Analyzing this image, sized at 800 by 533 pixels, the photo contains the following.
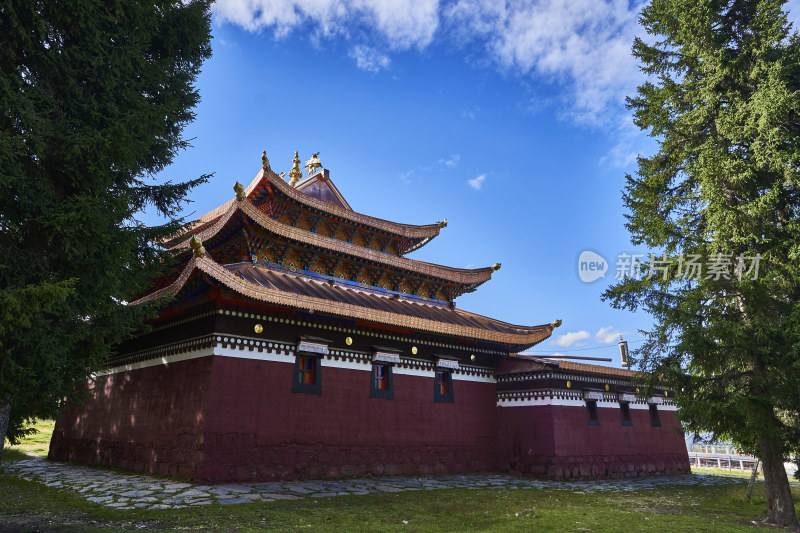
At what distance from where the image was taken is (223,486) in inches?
441

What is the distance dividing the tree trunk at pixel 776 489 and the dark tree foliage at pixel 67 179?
12681mm

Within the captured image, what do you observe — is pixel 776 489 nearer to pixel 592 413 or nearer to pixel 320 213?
pixel 592 413

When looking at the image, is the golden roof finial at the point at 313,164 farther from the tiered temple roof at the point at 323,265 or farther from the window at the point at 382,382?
the window at the point at 382,382

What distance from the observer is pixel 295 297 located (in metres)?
12.8

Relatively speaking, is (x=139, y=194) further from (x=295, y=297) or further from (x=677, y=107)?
(x=677, y=107)

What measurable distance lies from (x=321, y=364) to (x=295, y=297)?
2.45 m

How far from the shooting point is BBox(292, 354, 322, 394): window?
1361 centimetres

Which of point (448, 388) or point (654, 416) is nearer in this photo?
point (448, 388)

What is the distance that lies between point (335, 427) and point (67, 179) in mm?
9204

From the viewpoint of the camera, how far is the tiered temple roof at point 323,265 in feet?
43.3

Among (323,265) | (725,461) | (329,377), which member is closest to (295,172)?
(323,265)

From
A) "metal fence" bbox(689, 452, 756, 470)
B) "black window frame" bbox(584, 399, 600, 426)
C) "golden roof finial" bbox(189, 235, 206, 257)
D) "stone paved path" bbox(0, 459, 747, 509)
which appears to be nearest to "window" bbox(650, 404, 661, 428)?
"stone paved path" bbox(0, 459, 747, 509)

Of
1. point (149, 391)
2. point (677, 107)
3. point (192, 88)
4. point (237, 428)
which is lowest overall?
point (237, 428)

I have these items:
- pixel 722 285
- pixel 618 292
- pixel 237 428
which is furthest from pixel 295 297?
pixel 722 285
